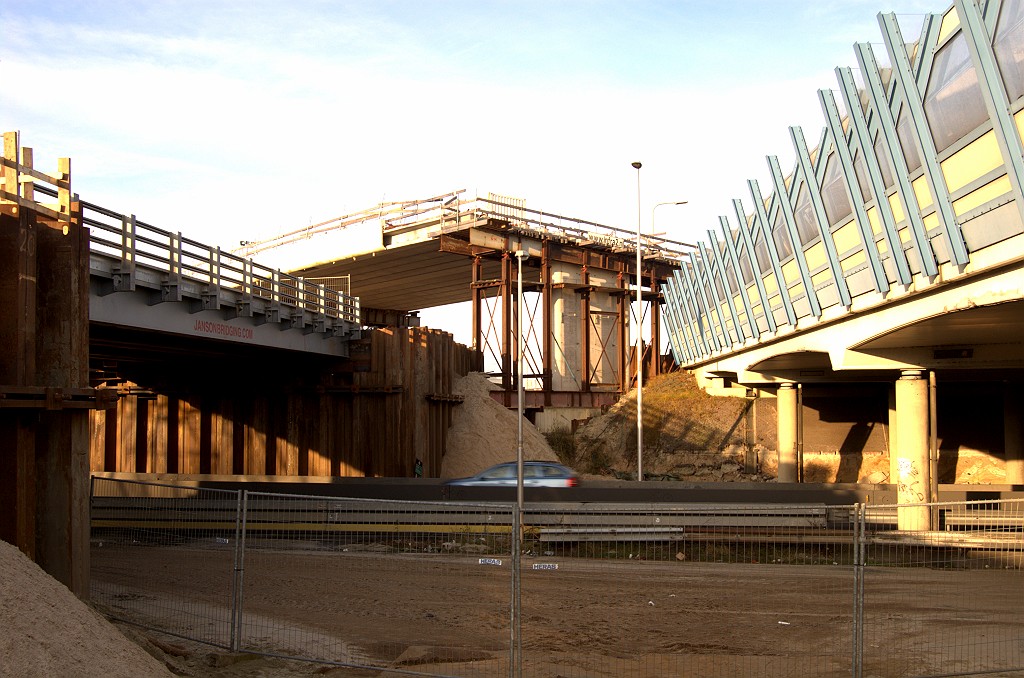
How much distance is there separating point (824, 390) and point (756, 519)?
27781 millimetres

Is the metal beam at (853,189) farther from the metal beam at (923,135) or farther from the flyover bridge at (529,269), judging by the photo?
the flyover bridge at (529,269)

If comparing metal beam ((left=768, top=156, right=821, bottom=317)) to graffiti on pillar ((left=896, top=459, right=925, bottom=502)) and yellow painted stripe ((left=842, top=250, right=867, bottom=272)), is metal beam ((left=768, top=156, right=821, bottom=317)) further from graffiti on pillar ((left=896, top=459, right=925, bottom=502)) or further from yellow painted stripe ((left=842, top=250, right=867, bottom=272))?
graffiti on pillar ((left=896, top=459, right=925, bottom=502))

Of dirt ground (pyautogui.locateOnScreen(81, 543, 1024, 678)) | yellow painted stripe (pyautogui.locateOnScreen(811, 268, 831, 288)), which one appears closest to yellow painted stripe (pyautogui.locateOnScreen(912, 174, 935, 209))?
yellow painted stripe (pyautogui.locateOnScreen(811, 268, 831, 288))

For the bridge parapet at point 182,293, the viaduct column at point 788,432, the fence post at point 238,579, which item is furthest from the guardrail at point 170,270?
the viaduct column at point 788,432

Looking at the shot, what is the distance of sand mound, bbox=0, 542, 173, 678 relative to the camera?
7.50 metres

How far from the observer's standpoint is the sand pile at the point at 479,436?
38938 mm

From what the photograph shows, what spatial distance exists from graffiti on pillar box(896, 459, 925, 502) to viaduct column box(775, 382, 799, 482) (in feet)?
48.4

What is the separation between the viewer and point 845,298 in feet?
84.1

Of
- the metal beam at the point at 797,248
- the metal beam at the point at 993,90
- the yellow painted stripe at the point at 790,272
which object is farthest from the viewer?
the yellow painted stripe at the point at 790,272

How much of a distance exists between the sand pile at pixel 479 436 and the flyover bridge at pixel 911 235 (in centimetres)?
1084

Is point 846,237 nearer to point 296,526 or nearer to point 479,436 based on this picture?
point 296,526

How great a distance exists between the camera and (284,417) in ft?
114

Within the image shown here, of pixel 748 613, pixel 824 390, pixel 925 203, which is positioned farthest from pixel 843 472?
pixel 748 613

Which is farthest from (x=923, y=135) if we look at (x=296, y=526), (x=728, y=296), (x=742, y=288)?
(x=728, y=296)
